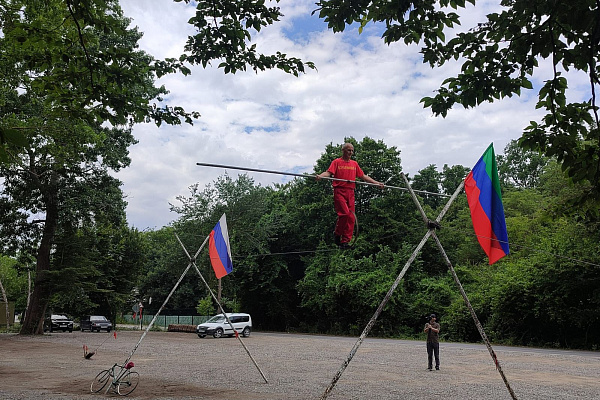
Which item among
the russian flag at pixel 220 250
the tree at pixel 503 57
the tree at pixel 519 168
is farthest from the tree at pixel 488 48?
the tree at pixel 519 168

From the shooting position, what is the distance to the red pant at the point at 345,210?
8.92m

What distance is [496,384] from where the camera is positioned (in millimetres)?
12711

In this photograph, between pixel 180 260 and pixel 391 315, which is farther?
pixel 180 260

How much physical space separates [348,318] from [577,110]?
3327cm

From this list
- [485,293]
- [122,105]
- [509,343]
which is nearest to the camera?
[122,105]

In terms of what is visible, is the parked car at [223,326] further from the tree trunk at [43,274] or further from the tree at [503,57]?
the tree at [503,57]

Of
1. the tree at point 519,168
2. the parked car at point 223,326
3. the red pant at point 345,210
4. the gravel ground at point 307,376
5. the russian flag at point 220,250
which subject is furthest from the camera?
the tree at point 519,168

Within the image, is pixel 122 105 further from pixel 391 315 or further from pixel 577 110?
pixel 391 315

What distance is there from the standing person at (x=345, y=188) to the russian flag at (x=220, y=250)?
329cm

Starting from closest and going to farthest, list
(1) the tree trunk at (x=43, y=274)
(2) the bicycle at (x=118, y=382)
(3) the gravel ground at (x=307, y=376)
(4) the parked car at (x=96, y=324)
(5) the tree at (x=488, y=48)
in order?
(5) the tree at (x=488, y=48)
(2) the bicycle at (x=118, y=382)
(3) the gravel ground at (x=307, y=376)
(1) the tree trunk at (x=43, y=274)
(4) the parked car at (x=96, y=324)

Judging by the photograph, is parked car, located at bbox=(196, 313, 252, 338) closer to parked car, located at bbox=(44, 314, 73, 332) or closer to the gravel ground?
the gravel ground

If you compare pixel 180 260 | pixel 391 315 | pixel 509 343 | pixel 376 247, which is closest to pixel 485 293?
pixel 509 343

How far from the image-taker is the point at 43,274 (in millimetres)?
32000

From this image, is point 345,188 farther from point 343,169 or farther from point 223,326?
point 223,326
